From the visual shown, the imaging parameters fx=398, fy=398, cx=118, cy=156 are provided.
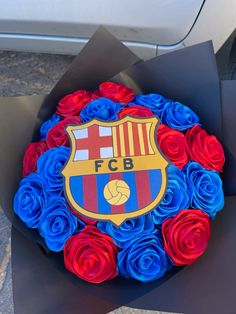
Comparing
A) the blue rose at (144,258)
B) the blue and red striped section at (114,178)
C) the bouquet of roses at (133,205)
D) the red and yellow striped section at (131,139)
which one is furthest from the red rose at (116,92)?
the blue rose at (144,258)

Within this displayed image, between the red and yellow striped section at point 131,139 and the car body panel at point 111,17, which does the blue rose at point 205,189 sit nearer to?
the red and yellow striped section at point 131,139

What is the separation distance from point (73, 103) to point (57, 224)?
0.29m

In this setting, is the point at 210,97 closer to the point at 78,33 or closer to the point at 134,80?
the point at 134,80

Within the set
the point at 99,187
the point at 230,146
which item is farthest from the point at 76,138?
the point at 230,146

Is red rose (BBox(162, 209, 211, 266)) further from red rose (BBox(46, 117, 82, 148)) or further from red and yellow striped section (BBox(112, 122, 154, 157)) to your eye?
red rose (BBox(46, 117, 82, 148))

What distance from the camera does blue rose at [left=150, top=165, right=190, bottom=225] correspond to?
757 mm

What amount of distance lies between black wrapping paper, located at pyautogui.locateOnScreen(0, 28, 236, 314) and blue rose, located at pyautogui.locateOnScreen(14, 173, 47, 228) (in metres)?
0.03

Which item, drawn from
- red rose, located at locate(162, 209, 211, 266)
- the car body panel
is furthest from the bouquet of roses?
the car body panel

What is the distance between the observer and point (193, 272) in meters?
0.75

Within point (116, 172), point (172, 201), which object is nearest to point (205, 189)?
point (172, 201)

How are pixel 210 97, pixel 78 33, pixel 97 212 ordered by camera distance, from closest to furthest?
pixel 97 212
pixel 210 97
pixel 78 33

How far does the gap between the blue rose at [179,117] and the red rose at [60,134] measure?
0.63ft

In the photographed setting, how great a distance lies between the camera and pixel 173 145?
0.81 meters

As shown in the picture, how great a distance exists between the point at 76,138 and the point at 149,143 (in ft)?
0.49
